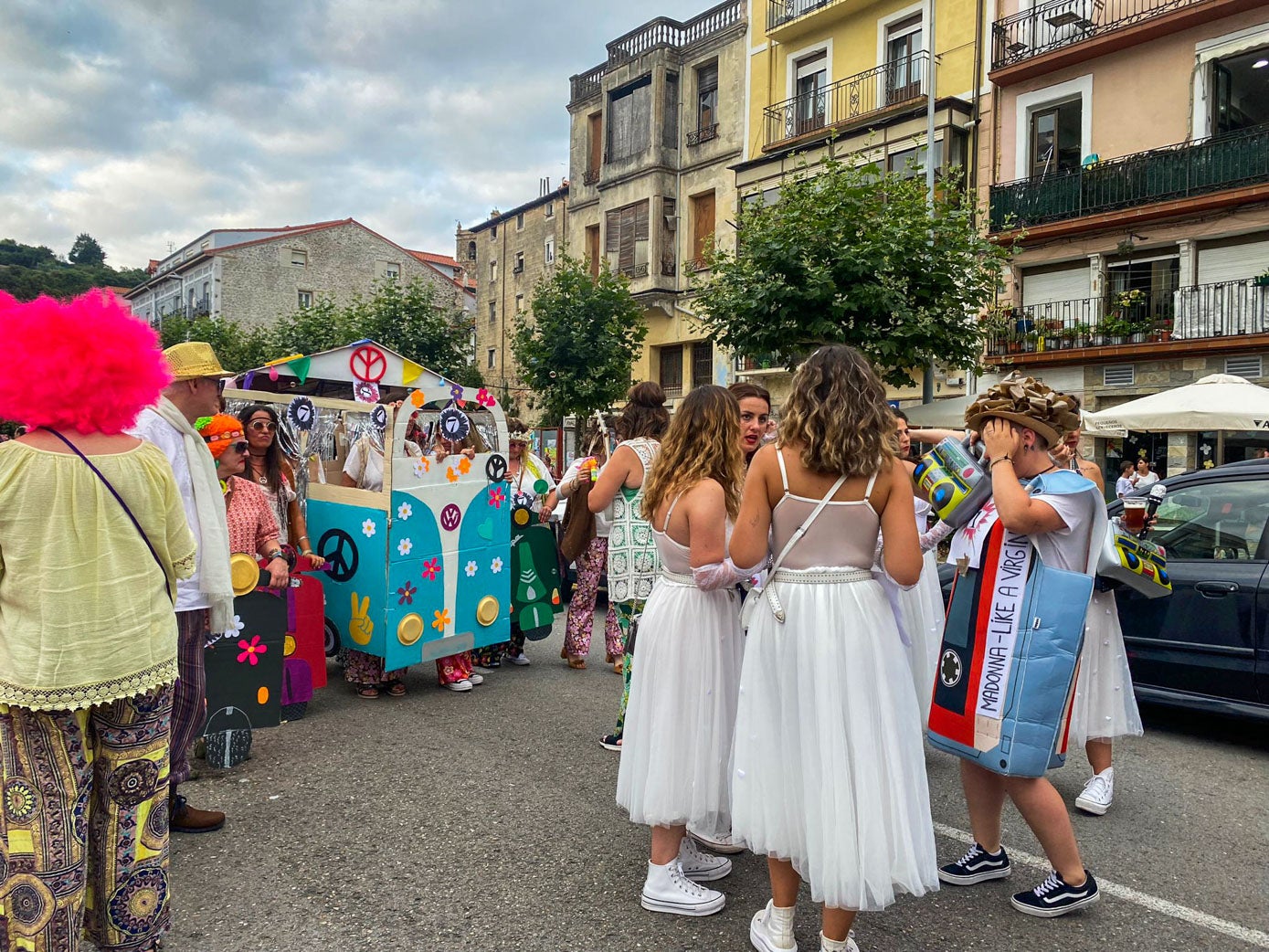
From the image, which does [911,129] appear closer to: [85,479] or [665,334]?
[665,334]

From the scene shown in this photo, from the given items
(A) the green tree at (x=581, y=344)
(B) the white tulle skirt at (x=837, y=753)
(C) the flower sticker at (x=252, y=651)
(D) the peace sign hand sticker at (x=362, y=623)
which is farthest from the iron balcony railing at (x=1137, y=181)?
(B) the white tulle skirt at (x=837, y=753)

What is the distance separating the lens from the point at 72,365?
238 centimetres

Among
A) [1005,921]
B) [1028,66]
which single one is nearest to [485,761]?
[1005,921]

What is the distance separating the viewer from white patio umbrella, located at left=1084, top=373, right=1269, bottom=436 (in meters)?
9.55

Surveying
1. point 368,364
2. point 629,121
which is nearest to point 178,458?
point 368,364

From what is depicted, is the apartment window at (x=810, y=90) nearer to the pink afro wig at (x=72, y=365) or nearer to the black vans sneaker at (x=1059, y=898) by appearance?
the black vans sneaker at (x=1059, y=898)

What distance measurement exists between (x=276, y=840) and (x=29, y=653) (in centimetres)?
174

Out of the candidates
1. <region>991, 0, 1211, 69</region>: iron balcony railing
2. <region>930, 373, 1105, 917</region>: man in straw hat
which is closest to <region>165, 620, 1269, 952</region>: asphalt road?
<region>930, 373, 1105, 917</region>: man in straw hat

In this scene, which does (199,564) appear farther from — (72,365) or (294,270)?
(294,270)

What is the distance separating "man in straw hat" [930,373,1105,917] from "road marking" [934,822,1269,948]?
0.52 ft

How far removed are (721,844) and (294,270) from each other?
1972 inches

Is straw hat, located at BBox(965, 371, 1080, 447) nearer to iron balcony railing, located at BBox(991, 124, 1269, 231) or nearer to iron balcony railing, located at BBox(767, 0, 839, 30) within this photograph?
iron balcony railing, located at BBox(991, 124, 1269, 231)

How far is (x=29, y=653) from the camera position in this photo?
2301mm

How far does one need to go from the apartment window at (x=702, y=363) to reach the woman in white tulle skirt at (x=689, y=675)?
2312 centimetres
